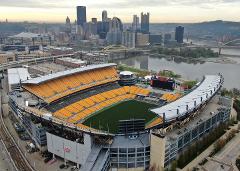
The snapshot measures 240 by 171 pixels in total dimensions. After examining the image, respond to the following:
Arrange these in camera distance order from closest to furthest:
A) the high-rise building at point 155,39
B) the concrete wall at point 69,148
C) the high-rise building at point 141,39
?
the concrete wall at point 69,148 → the high-rise building at point 141,39 → the high-rise building at point 155,39

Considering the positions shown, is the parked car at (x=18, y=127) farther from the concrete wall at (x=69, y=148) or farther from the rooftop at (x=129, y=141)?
the rooftop at (x=129, y=141)

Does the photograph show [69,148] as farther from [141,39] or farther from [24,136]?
[141,39]

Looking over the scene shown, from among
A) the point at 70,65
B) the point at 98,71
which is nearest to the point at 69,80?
the point at 98,71

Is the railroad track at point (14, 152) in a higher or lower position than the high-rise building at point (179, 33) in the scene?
lower

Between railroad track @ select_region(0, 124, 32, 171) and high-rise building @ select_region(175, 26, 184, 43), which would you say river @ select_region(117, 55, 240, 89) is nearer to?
railroad track @ select_region(0, 124, 32, 171)

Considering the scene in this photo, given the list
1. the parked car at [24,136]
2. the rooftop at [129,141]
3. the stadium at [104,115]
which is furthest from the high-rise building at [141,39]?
the rooftop at [129,141]

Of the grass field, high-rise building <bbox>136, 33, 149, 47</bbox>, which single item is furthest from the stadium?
high-rise building <bbox>136, 33, 149, 47</bbox>

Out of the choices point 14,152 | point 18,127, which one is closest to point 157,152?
point 14,152

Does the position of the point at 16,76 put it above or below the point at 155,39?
below
